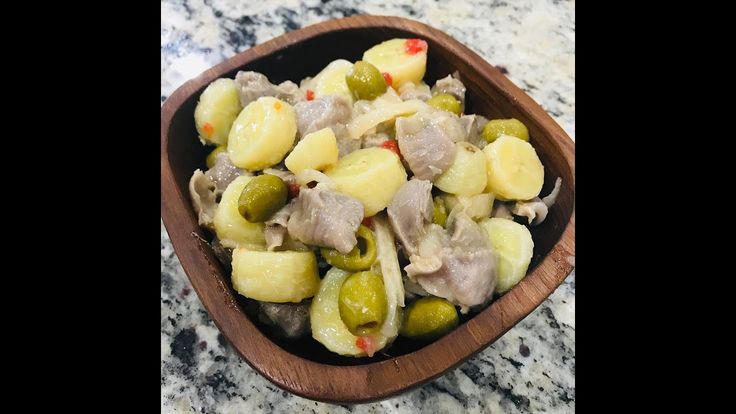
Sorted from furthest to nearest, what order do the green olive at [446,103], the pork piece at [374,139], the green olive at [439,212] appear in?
1. the green olive at [446,103]
2. the pork piece at [374,139]
3. the green olive at [439,212]

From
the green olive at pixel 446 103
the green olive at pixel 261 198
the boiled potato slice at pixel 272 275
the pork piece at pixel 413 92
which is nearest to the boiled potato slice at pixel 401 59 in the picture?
the pork piece at pixel 413 92

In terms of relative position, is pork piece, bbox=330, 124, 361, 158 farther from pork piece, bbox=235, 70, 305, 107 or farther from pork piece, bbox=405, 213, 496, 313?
pork piece, bbox=405, 213, 496, 313

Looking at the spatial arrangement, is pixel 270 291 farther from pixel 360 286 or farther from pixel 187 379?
pixel 187 379

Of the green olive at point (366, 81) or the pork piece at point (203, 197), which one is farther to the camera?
the green olive at point (366, 81)

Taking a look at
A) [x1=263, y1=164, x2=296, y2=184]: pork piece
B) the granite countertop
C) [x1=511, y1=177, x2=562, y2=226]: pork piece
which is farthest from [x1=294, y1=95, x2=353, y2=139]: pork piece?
the granite countertop

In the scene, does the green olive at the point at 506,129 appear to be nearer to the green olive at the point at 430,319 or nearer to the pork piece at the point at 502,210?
the pork piece at the point at 502,210

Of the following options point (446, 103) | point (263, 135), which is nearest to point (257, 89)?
point (263, 135)
